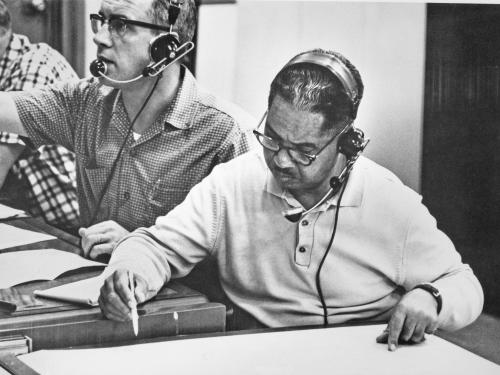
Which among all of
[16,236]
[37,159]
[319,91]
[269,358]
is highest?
[319,91]

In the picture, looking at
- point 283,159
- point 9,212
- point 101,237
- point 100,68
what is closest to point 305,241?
point 283,159

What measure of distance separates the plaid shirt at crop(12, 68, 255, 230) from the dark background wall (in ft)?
1.08

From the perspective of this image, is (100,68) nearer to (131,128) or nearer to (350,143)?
(131,128)

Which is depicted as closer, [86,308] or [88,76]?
[86,308]

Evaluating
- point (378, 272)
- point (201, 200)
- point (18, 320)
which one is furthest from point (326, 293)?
point (18, 320)

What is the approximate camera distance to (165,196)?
108 centimetres

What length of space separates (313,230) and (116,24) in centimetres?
48

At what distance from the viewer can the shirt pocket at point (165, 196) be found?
1078 mm

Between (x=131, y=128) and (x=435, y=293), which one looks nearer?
(x=435, y=293)

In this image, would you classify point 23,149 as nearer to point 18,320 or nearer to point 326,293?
point 18,320

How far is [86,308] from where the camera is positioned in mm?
884

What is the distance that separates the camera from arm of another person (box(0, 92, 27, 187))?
110 centimetres

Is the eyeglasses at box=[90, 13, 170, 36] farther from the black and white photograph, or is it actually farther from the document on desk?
the document on desk

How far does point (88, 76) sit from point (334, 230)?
509mm
